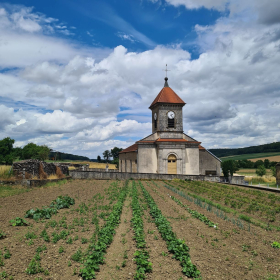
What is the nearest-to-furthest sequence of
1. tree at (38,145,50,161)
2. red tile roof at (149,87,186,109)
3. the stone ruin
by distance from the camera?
1. the stone ruin
2. red tile roof at (149,87,186,109)
3. tree at (38,145,50,161)

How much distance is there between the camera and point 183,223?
1086 centimetres

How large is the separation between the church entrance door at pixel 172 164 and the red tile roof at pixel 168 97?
8331mm

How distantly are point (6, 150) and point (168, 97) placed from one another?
4948 cm

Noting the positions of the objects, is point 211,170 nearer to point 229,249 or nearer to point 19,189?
point 19,189

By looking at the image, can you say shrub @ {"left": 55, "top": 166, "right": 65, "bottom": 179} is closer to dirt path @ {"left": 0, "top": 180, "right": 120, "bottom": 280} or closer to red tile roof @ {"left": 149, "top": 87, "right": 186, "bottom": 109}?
dirt path @ {"left": 0, "top": 180, "right": 120, "bottom": 280}

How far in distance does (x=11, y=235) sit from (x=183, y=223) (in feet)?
21.2

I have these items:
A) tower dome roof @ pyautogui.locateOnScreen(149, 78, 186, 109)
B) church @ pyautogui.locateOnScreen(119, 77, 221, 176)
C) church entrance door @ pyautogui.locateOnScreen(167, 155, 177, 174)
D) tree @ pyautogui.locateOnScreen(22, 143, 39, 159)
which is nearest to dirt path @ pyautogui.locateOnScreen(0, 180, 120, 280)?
church @ pyautogui.locateOnScreen(119, 77, 221, 176)

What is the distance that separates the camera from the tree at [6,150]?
210 feet

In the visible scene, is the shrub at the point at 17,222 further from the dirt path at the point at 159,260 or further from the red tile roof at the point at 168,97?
the red tile roof at the point at 168,97

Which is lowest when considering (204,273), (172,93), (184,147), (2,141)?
(204,273)

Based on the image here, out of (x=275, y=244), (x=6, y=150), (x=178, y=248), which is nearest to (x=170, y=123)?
(x=275, y=244)

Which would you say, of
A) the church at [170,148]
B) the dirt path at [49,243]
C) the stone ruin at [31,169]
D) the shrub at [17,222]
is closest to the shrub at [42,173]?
the stone ruin at [31,169]

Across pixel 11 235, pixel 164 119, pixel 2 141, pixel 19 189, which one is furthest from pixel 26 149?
pixel 11 235

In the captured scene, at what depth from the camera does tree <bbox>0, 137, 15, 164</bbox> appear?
6397cm
